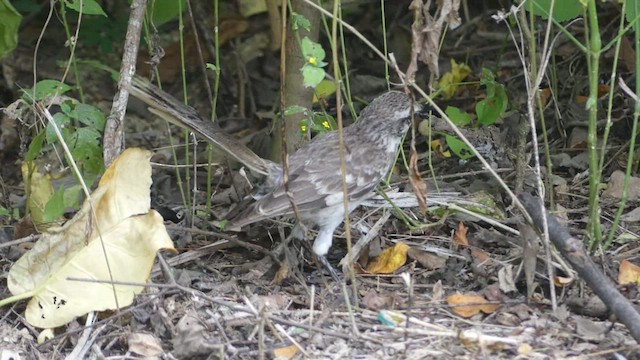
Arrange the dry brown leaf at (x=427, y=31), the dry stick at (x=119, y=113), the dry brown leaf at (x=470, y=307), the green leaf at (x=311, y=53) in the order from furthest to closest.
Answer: the dry stick at (x=119, y=113) < the dry brown leaf at (x=470, y=307) < the green leaf at (x=311, y=53) < the dry brown leaf at (x=427, y=31)

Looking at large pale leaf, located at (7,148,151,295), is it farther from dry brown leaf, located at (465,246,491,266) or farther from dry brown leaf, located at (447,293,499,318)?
dry brown leaf, located at (465,246,491,266)

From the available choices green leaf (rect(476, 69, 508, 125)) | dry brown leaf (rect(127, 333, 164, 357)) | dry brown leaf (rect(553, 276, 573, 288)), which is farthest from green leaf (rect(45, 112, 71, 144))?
dry brown leaf (rect(553, 276, 573, 288))

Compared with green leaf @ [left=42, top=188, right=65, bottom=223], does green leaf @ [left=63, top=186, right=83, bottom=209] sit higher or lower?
lower

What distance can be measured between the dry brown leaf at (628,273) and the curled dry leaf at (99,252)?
92.6 inches

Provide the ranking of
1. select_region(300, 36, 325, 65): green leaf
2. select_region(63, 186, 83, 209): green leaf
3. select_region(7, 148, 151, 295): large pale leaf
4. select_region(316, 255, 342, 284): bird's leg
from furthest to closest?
select_region(63, 186, 83, 209): green leaf, select_region(316, 255, 342, 284): bird's leg, select_region(7, 148, 151, 295): large pale leaf, select_region(300, 36, 325, 65): green leaf

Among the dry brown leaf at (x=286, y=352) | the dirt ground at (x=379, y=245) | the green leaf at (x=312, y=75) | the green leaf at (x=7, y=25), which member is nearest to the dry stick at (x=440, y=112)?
the green leaf at (x=312, y=75)

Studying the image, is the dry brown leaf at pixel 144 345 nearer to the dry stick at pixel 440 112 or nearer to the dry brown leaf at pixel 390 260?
the dry brown leaf at pixel 390 260

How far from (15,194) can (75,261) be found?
2.31 meters

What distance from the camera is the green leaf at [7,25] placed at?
5.52 m

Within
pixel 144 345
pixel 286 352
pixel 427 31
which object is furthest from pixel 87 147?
pixel 427 31

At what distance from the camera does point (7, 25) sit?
556cm

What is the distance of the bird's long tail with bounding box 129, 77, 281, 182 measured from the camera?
494 centimetres

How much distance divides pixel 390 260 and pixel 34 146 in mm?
2085

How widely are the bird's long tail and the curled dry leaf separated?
9.8 inches
